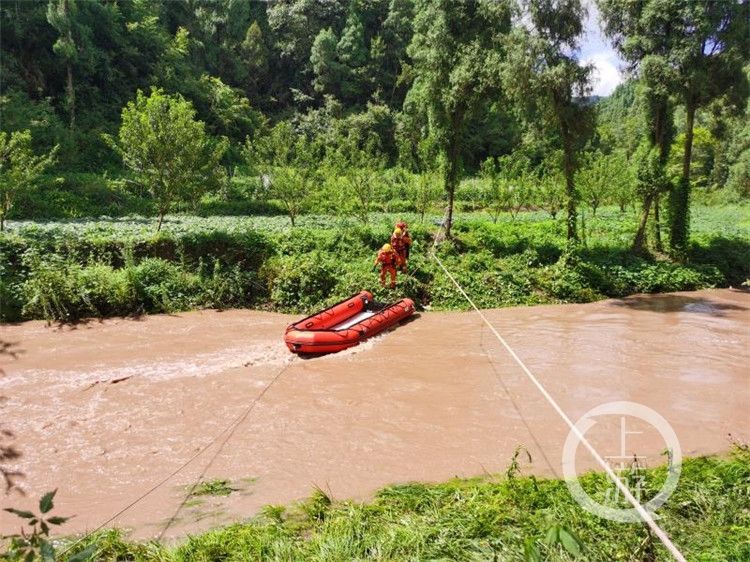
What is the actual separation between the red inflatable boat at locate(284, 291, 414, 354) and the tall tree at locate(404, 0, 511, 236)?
5.45 m

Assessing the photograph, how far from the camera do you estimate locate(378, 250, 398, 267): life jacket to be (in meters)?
13.5

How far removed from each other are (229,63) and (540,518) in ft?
189

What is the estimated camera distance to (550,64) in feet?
49.4

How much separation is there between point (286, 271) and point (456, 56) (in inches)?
338

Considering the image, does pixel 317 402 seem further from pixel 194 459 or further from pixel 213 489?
pixel 213 489

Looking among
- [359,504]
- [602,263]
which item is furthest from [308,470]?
[602,263]

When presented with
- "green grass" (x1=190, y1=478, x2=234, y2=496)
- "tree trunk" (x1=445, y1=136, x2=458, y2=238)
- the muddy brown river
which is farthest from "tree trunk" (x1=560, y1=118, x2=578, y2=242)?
"green grass" (x1=190, y1=478, x2=234, y2=496)

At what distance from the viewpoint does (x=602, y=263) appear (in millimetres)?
16938

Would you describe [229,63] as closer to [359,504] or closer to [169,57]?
[169,57]

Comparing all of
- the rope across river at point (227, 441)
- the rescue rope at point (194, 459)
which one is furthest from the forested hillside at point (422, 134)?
the rope across river at point (227, 441)

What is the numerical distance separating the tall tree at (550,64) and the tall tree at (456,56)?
2.36 feet

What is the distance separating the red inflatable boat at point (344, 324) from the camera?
1075 cm

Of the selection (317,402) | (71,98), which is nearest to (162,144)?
(317,402)

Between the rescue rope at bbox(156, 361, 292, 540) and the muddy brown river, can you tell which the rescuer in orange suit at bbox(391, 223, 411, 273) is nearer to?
the muddy brown river
